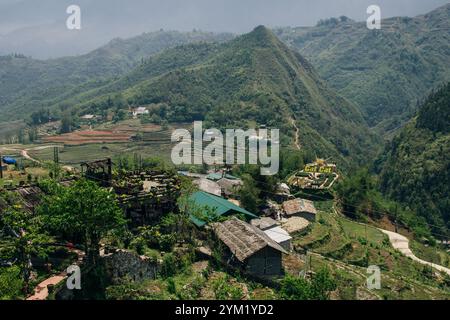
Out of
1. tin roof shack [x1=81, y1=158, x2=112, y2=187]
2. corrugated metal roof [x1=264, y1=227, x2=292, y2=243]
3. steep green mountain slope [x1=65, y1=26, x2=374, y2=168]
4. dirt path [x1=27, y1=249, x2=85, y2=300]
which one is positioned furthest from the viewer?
steep green mountain slope [x1=65, y1=26, x2=374, y2=168]

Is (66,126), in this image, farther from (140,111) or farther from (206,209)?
(206,209)

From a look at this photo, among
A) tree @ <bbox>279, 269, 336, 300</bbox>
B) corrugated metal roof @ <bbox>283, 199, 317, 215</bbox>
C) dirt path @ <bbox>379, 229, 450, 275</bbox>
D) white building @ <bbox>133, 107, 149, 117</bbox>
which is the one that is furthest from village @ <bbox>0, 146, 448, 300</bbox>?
white building @ <bbox>133, 107, 149, 117</bbox>

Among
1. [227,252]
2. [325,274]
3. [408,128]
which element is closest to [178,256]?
[227,252]

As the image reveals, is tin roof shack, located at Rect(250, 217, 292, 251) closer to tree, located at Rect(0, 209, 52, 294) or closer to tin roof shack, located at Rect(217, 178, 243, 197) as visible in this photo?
tin roof shack, located at Rect(217, 178, 243, 197)

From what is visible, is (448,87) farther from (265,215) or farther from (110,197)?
(110,197)

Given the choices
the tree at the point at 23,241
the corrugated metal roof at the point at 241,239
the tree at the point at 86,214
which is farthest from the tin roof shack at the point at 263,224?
the tree at the point at 23,241

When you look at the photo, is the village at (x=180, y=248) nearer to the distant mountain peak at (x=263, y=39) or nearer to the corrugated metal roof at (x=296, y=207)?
the corrugated metal roof at (x=296, y=207)
